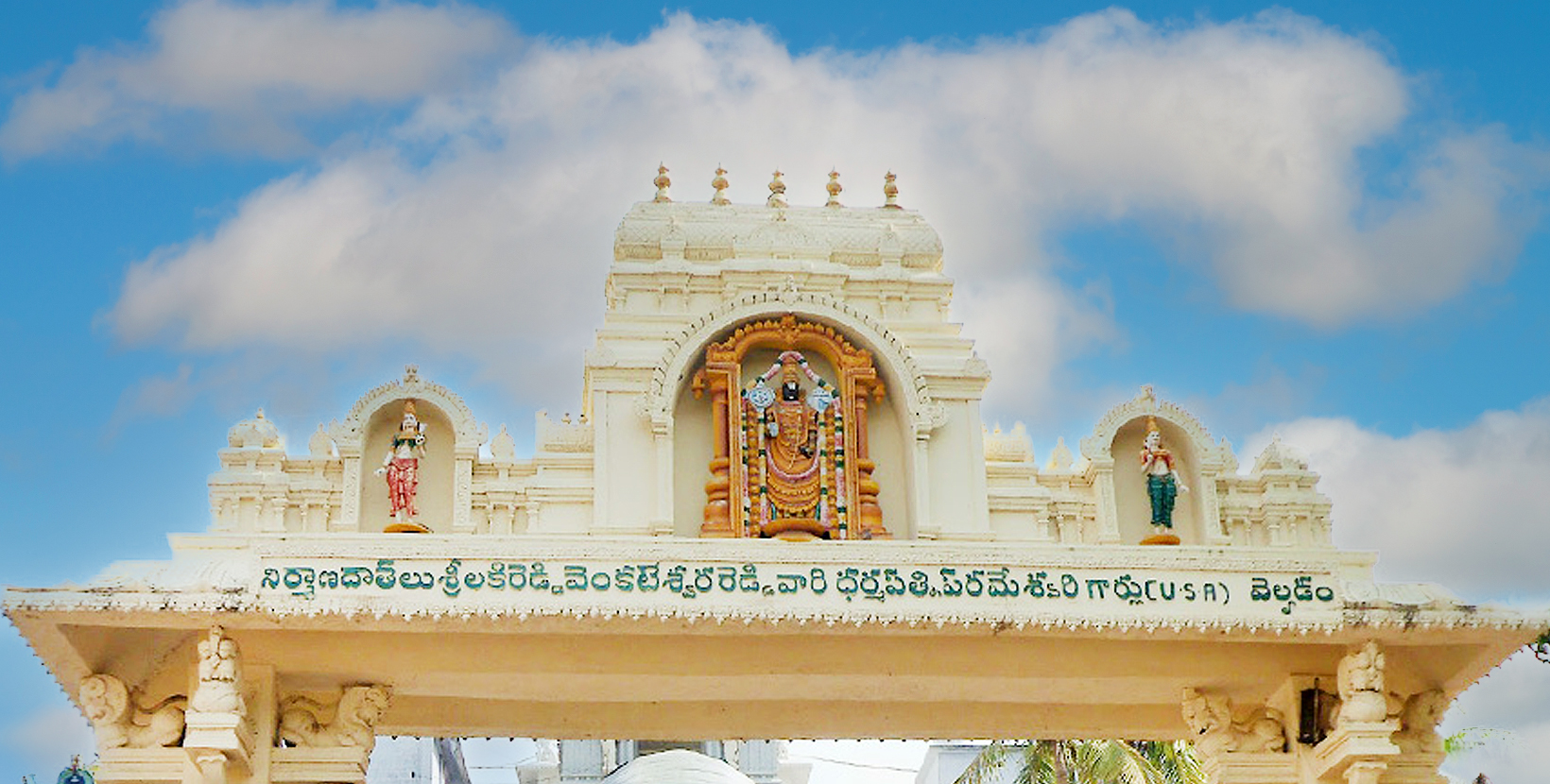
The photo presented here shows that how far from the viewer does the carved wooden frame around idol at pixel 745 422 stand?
57.9 ft

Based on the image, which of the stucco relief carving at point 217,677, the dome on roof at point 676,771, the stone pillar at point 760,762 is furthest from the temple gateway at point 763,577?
the stone pillar at point 760,762

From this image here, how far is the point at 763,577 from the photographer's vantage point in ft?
50.7

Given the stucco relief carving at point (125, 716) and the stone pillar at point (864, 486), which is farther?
the stone pillar at point (864, 486)

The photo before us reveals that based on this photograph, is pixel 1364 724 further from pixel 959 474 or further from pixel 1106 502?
pixel 959 474

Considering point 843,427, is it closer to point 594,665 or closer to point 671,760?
point 594,665

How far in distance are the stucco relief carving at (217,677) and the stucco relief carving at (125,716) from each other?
23.0 inches

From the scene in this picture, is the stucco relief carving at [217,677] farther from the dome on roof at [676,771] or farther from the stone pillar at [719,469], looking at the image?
the dome on roof at [676,771]

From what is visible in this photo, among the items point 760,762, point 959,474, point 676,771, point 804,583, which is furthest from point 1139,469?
point 760,762

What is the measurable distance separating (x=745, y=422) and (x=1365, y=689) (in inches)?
215

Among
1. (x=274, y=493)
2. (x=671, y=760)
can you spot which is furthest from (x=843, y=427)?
(x=671, y=760)

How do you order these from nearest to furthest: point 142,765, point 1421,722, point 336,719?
point 142,765 → point 336,719 → point 1421,722

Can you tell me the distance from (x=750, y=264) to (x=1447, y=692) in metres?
6.78

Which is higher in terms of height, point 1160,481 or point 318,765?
point 1160,481

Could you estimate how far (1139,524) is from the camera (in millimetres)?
18281
